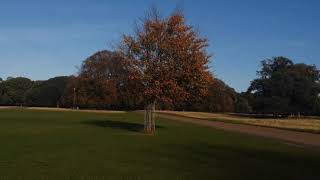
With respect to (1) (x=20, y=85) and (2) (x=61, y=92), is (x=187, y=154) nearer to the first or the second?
(2) (x=61, y=92)

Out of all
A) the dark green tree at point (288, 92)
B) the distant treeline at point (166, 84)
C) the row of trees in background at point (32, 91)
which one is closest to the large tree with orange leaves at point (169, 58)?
the distant treeline at point (166, 84)

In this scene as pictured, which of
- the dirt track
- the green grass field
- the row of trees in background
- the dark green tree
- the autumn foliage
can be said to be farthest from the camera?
the row of trees in background

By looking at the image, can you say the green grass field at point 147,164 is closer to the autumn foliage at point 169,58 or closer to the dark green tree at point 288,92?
the autumn foliage at point 169,58

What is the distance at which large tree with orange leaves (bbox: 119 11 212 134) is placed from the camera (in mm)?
40906

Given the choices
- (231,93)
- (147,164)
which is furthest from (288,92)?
(147,164)

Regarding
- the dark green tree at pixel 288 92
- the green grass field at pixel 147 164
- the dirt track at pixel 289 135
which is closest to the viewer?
the green grass field at pixel 147 164

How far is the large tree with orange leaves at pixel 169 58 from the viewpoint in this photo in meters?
40.9

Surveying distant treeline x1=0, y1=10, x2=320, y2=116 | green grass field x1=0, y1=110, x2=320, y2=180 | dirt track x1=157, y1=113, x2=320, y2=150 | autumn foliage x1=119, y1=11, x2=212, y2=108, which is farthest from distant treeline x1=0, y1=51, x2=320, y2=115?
green grass field x1=0, y1=110, x2=320, y2=180

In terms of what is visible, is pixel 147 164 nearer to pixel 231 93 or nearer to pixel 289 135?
pixel 289 135

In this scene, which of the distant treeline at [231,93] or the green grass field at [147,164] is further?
the distant treeline at [231,93]

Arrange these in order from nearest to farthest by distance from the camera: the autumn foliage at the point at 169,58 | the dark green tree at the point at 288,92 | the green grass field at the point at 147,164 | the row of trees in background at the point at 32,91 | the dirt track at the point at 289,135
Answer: the green grass field at the point at 147,164, the dirt track at the point at 289,135, the autumn foliage at the point at 169,58, the dark green tree at the point at 288,92, the row of trees in background at the point at 32,91

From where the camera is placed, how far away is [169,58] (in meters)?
41.7

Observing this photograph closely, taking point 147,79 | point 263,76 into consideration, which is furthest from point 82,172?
point 263,76

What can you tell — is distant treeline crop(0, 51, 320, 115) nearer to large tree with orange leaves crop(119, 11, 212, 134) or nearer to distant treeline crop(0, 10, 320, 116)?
distant treeline crop(0, 10, 320, 116)
